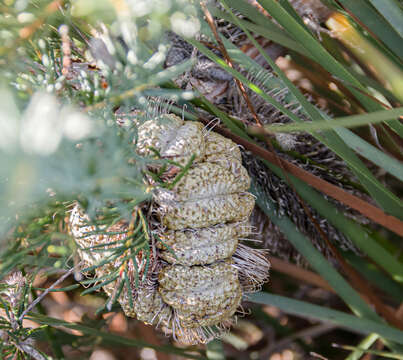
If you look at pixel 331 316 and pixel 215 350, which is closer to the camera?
pixel 331 316

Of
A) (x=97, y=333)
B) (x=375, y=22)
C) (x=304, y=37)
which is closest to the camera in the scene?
(x=304, y=37)

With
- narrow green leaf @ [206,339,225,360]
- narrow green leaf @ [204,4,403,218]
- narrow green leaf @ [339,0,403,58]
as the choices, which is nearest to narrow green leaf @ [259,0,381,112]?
narrow green leaf @ [204,4,403,218]

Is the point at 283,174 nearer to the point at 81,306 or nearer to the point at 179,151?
the point at 179,151

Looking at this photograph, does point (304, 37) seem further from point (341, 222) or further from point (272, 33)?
point (341, 222)

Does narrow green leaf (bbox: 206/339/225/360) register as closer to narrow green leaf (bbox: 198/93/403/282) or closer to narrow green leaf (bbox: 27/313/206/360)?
narrow green leaf (bbox: 27/313/206/360)

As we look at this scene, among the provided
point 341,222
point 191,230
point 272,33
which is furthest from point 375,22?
point 191,230

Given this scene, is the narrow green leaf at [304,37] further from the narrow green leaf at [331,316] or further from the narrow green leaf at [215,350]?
the narrow green leaf at [215,350]

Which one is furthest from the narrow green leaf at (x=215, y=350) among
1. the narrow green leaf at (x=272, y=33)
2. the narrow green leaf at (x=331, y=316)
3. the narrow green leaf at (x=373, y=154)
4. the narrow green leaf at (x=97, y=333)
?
the narrow green leaf at (x=272, y=33)

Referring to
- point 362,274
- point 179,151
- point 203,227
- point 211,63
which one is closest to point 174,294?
point 203,227
